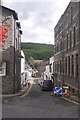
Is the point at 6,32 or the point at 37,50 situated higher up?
the point at 37,50

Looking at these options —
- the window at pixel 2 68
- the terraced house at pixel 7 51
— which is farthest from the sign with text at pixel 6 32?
the window at pixel 2 68

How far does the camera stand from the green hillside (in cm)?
14799

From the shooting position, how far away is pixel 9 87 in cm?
2673

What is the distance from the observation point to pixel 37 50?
158250 mm

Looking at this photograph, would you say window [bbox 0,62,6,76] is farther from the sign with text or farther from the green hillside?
the green hillside

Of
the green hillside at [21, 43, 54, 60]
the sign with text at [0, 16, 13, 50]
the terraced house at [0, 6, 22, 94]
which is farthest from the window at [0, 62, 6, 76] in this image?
the green hillside at [21, 43, 54, 60]

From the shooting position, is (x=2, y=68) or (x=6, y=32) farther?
(x=2, y=68)

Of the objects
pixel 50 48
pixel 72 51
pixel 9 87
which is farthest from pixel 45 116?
pixel 50 48

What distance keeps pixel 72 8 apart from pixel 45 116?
18.3m

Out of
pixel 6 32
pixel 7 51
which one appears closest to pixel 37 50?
pixel 7 51

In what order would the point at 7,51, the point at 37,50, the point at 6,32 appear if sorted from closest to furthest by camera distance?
the point at 6,32, the point at 7,51, the point at 37,50

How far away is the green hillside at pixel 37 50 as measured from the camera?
148 metres

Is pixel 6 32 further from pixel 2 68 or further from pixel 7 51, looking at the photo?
pixel 2 68

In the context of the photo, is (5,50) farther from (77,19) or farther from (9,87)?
(77,19)
